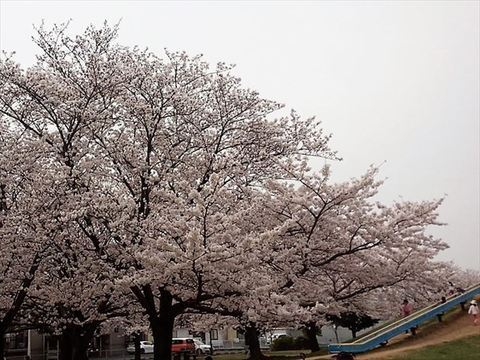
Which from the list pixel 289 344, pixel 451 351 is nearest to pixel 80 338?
pixel 451 351

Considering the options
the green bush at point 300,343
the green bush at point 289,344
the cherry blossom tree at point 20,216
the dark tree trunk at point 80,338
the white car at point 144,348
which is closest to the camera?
the cherry blossom tree at point 20,216

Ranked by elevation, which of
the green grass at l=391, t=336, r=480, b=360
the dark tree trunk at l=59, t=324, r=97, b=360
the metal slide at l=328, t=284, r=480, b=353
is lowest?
the green grass at l=391, t=336, r=480, b=360

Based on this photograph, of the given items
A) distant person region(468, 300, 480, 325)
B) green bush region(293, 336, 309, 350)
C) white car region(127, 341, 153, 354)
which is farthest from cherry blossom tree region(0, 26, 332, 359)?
white car region(127, 341, 153, 354)

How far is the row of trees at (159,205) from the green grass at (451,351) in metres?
2.77

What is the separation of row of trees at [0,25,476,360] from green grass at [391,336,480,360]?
2.77 meters

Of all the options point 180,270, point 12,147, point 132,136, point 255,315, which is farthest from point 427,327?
point 12,147

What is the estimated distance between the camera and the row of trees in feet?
49.2

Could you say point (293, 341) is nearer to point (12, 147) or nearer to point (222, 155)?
point (222, 155)

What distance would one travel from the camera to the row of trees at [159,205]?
15.0m

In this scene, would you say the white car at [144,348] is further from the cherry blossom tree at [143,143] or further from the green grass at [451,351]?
the green grass at [451,351]

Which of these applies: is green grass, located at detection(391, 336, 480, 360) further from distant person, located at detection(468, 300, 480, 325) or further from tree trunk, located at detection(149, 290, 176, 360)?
tree trunk, located at detection(149, 290, 176, 360)

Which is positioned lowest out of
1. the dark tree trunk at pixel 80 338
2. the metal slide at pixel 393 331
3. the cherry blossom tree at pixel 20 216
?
the metal slide at pixel 393 331

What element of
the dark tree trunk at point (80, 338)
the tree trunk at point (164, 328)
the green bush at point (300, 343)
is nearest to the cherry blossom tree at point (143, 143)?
the tree trunk at point (164, 328)

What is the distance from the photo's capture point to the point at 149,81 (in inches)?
692
